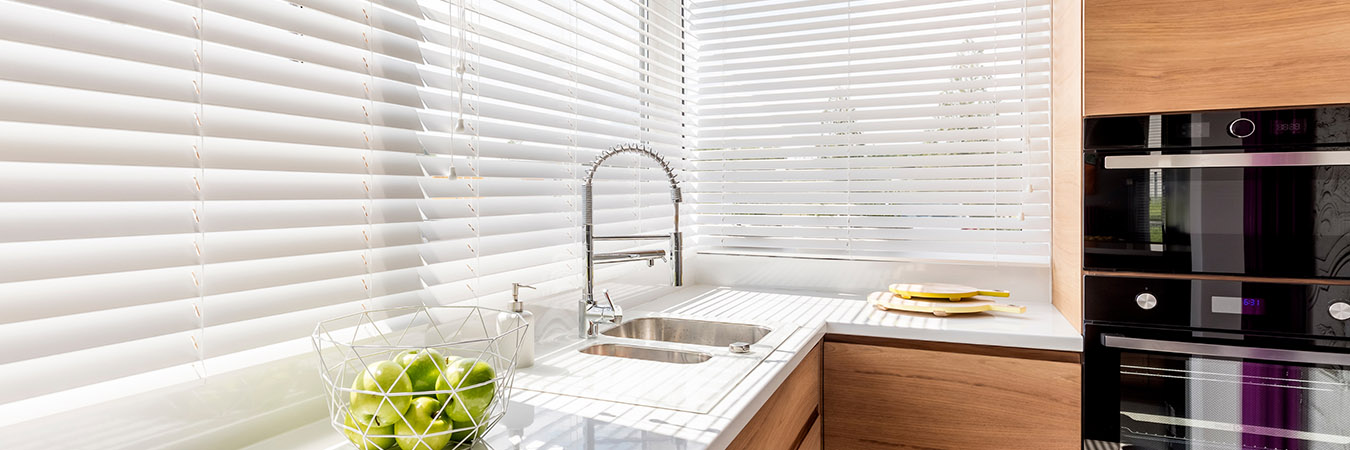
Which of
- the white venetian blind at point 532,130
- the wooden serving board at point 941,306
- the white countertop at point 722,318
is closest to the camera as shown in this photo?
the white countertop at point 722,318

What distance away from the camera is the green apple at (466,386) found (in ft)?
2.70

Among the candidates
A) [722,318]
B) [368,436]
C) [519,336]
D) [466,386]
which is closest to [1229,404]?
[722,318]

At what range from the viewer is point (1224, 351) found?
1.59 m

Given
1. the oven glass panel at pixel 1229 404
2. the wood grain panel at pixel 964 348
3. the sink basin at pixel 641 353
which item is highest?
the sink basin at pixel 641 353

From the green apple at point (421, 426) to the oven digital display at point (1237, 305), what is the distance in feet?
5.69

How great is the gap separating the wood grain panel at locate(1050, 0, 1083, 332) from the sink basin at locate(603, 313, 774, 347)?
853 millimetres

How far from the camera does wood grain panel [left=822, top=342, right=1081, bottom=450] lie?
1700 mm

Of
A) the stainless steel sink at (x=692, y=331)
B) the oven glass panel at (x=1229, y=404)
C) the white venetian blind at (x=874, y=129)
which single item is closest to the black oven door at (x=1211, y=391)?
the oven glass panel at (x=1229, y=404)

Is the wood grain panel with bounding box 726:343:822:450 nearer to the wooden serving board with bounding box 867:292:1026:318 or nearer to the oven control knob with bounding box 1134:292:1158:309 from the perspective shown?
the wooden serving board with bounding box 867:292:1026:318

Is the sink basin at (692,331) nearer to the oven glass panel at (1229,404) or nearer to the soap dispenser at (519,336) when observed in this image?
the soap dispenser at (519,336)

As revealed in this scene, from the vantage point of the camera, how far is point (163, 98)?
0.86 m

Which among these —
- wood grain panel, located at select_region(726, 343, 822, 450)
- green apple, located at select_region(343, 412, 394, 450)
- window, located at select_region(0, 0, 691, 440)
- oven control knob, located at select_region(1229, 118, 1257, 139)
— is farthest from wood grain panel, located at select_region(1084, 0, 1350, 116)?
green apple, located at select_region(343, 412, 394, 450)

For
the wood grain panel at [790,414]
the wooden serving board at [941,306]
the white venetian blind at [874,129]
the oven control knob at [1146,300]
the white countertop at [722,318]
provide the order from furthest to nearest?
the white venetian blind at [874,129] → the wooden serving board at [941,306] → the oven control knob at [1146,300] → the wood grain panel at [790,414] → the white countertop at [722,318]

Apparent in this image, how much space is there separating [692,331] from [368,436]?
115cm
